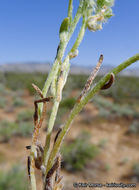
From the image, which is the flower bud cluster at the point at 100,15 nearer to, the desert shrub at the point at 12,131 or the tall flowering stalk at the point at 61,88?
the tall flowering stalk at the point at 61,88

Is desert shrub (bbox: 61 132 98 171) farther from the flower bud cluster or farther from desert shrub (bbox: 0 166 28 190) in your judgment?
the flower bud cluster

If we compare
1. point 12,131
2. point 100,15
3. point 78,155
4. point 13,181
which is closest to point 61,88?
point 100,15

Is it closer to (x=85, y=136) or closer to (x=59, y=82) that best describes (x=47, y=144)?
(x=59, y=82)

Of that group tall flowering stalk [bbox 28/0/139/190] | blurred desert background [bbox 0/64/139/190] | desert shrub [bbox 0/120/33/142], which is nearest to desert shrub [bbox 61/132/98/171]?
blurred desert background [bbox 0/64/139/190]

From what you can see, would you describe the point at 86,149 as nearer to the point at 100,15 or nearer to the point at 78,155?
the point at 78,155

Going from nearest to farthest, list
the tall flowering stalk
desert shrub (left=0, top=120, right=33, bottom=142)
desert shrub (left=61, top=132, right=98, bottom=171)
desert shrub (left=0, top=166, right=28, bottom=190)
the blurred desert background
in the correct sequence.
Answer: the tall flowering stalk < desert shrub (left=0, top=166, right=28, bottom=190) < the blurred desert background < desert shrub (left=61, top=132, right=98, bottom=171) < desert shrub (left=0, top=120, right=33, bottom=142)

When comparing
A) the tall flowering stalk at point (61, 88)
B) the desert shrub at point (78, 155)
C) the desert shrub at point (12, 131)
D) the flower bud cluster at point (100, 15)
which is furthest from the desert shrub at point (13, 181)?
the flower bud cluster at point (100, 15)
